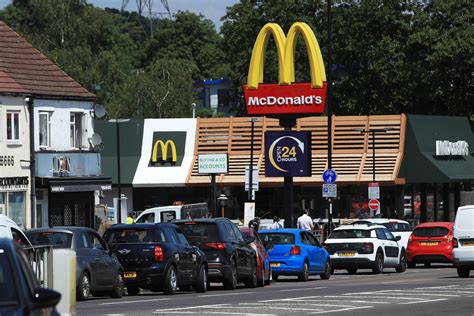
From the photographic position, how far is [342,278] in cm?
4200

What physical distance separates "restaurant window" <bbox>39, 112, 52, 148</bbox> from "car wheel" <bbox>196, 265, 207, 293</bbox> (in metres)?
24.6

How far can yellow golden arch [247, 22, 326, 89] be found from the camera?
55.6 meters

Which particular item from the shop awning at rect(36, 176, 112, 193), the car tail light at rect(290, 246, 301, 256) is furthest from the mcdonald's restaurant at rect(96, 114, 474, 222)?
the car tail light at rect(290, 246, 301, 256)

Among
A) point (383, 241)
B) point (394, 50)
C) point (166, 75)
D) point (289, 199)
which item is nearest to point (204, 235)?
point (383, 241)

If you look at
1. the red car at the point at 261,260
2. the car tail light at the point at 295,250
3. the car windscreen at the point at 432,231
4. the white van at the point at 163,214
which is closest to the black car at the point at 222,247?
the red car at the point at 261,260

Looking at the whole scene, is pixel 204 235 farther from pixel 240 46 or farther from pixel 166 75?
pixel 166 75

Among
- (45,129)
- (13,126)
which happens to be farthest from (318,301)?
(45,129)

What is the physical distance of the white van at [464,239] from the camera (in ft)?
121

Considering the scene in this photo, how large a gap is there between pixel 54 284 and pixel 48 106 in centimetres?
4294

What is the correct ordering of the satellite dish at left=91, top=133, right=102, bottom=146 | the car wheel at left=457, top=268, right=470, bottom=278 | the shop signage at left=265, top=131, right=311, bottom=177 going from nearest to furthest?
the car wheel at left=457, top=268, right=470, bottom=278, the shop signage at left=265, top=131, right=311, bottom=177, the satellite dish at left=91, top=133, right=102, bottom=146

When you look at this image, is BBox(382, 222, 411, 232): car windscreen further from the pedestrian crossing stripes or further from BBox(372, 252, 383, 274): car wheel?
the pedestrian crossing stripes

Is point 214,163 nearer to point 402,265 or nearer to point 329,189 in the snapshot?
point 329,189

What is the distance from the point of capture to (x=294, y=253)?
129 feet

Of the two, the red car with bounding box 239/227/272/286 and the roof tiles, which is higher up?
the roof tiles
